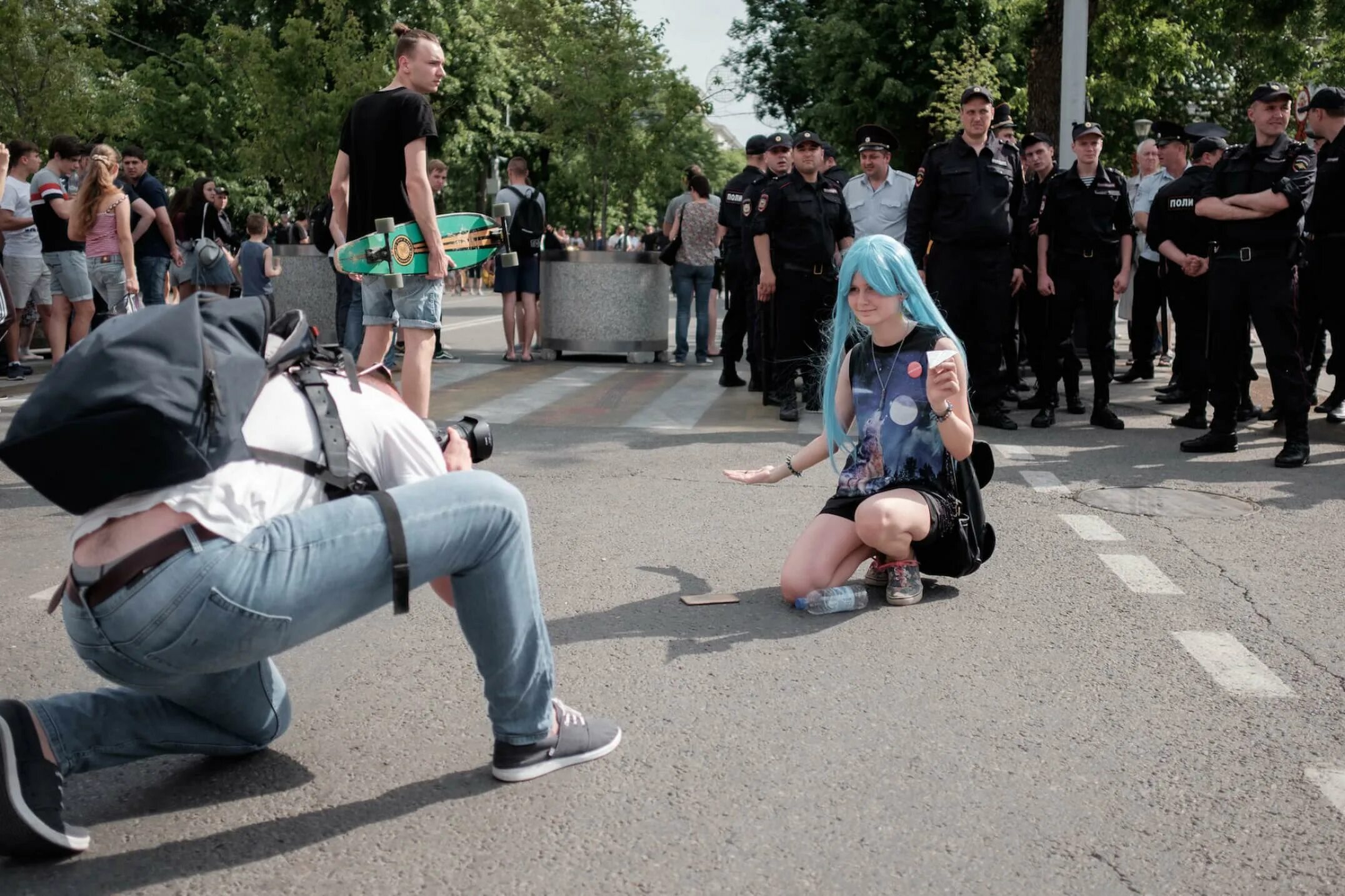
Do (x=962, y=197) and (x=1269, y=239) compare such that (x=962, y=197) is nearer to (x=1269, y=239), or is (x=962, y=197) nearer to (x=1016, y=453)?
(x=1016, y=453)

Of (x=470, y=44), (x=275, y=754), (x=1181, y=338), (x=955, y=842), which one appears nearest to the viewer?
(x=955, y=842)

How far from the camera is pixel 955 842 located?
314cm

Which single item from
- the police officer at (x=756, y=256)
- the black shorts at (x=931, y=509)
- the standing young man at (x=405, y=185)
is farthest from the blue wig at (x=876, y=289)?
the police officer at (x=756, y=256)

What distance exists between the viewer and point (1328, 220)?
8.90m

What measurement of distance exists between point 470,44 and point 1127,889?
3390 centimetres

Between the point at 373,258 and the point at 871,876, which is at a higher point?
the point at 373,258

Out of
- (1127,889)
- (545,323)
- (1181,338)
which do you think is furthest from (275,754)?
(545,323)

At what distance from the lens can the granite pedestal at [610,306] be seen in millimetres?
15133

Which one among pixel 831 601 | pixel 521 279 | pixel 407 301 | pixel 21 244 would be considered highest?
pixel 21 244

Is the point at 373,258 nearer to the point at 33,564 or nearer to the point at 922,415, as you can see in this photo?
the point at 33,564

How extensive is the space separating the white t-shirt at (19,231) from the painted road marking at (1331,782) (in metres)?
10.8

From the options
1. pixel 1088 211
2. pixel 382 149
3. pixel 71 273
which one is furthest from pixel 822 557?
pixel 71 273

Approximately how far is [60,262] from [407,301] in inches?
231

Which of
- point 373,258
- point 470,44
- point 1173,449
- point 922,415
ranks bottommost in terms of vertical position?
point 1173,449
